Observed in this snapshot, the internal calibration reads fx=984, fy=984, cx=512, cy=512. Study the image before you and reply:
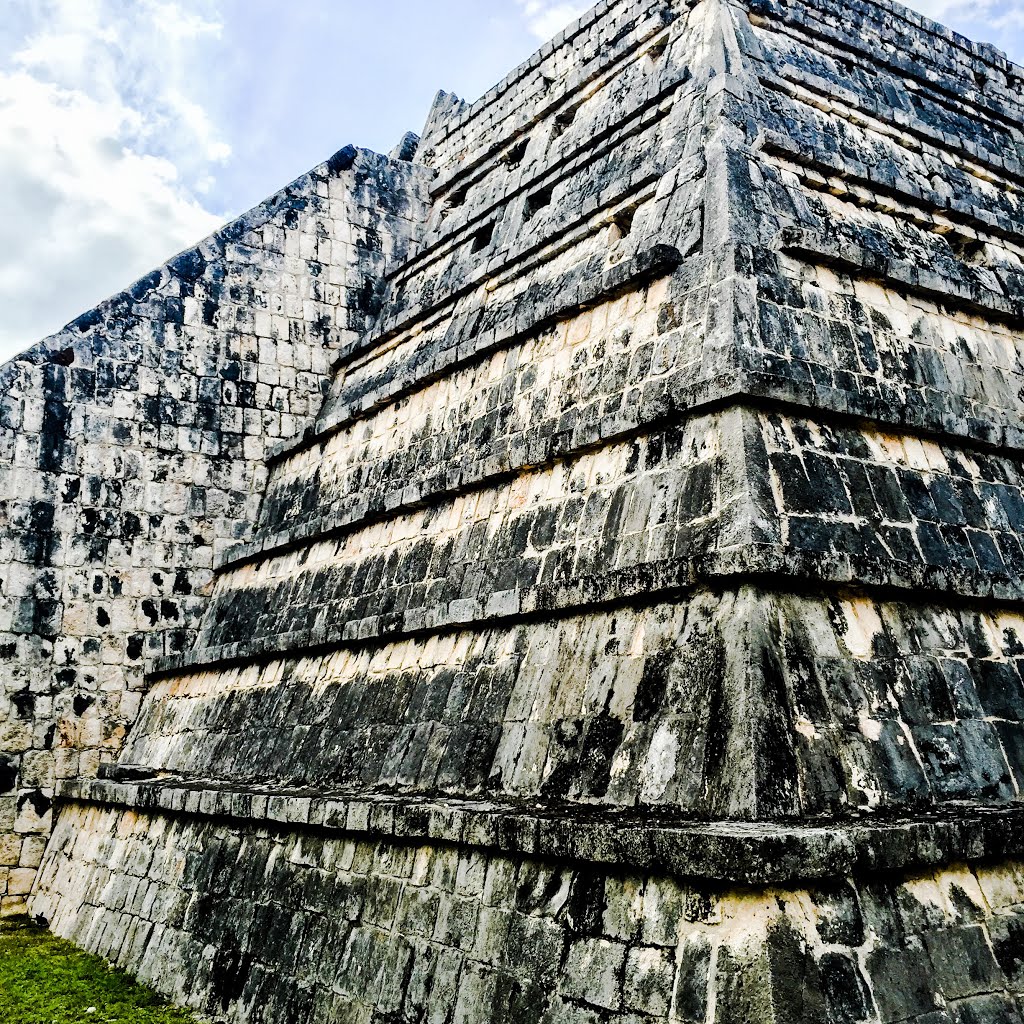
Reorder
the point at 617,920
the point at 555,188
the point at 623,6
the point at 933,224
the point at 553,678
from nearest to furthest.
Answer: the point at 617,920
the point at 553,678
the point at 933,224
the point at 555,188
the point at 623,6

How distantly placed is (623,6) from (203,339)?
18.1 feet

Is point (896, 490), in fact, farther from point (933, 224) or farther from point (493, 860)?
point (933, 224)

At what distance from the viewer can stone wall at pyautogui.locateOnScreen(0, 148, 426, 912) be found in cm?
896

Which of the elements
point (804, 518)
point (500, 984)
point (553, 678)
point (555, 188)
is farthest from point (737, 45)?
point (500, 984)

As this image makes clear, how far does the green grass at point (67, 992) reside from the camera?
615 cm

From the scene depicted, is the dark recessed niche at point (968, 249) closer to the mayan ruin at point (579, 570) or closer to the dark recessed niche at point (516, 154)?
the mayan ruin at point (579, 570)

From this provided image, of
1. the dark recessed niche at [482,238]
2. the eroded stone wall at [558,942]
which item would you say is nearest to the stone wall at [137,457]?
the dark recessed niche at [482,238]

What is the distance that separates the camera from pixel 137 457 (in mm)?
9898

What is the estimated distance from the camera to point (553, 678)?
523cm

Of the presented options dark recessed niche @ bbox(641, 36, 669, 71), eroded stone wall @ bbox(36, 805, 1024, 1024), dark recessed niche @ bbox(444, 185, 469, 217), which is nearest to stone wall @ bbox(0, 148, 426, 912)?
dark recessed niche @ bbox(444, 185, 469, 217)

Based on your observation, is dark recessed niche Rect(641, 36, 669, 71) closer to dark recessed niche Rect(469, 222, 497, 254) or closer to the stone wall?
dark recessed niche Rect(469, 222, 497, 254)

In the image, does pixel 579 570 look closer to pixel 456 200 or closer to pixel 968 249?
pixel 968 249

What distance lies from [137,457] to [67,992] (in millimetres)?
5048

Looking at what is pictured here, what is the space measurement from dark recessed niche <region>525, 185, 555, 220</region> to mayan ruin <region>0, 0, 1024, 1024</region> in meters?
0.05
